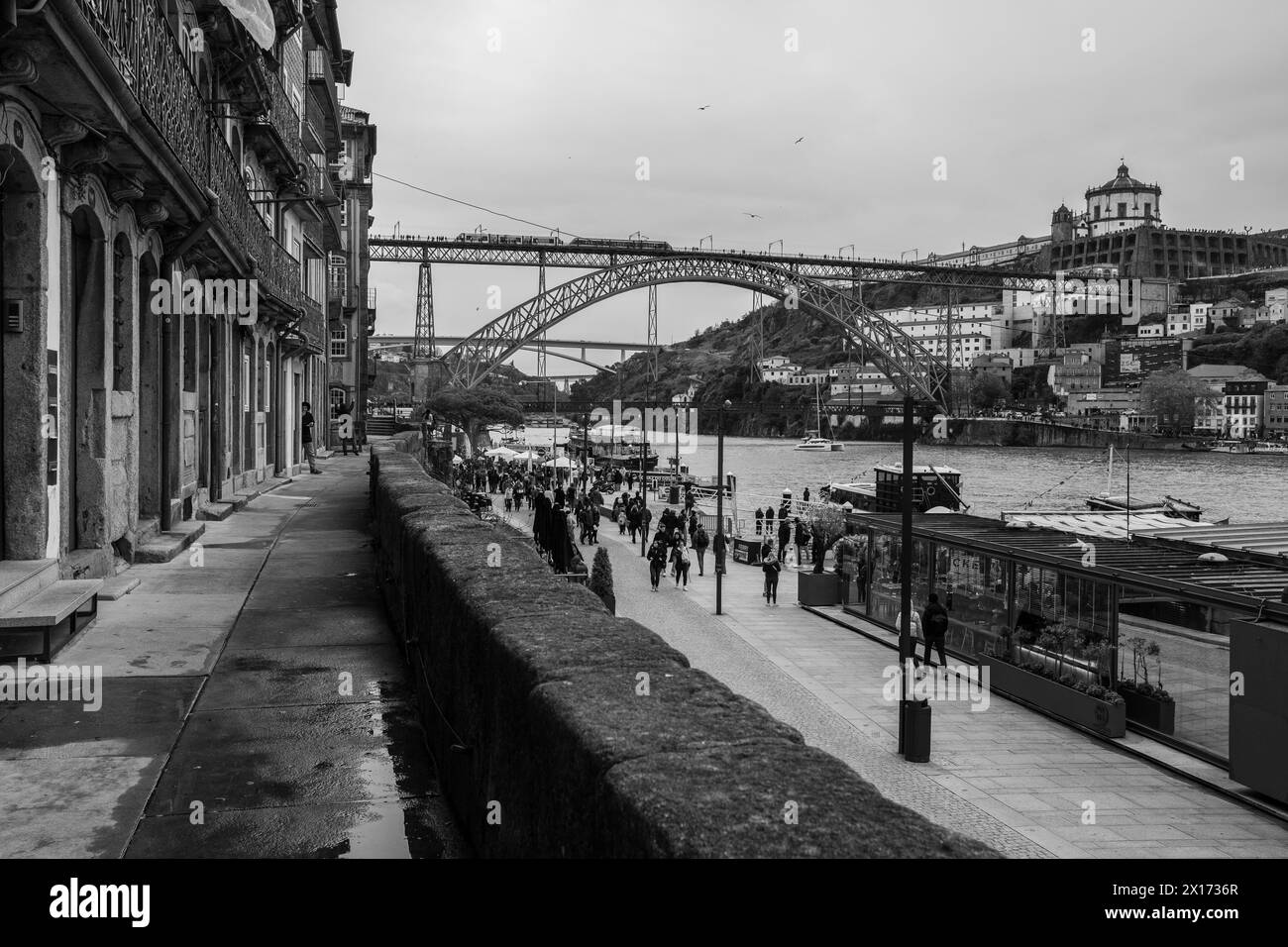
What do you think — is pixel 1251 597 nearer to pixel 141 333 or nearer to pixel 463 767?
pixel 463 767

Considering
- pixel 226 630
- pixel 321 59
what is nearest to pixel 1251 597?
pixel 226 630

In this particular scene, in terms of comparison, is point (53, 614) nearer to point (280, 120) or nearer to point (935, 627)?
point (935, 627)

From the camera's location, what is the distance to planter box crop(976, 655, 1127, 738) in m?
16.4

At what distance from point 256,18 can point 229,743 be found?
45.0 feet

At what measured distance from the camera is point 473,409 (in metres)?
89.4

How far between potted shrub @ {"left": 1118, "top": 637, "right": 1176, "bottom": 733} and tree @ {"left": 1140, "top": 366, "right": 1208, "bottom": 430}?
6238 inches

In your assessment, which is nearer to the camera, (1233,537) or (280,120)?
(280,120)

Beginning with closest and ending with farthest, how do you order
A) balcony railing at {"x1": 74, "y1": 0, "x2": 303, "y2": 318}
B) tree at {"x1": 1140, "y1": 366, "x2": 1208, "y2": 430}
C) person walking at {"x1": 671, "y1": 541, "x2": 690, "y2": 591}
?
balcony railing at {"x1": 74, "y1": 0, "x2": 303, "y2": 318} → person walking at {"x1": 671, "y1": 541, "x2": 690, "y2": 591} → tree at {"x1": 1140, "y1": 366, "x2": 1208, "y2": 430}

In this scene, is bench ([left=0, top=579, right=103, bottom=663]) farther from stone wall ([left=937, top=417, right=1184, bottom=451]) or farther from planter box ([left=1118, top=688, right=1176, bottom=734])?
stone wall ([left=937, top=417, right=1184, bottom=451])
